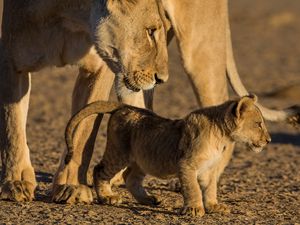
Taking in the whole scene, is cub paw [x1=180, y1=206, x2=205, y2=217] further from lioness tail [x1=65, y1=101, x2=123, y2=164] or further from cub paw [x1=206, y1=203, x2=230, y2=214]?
lioness tail [x1=65, y1=101, x2=123, y2=164]

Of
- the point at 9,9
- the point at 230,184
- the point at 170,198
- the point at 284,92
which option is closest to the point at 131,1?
the point at 9,9

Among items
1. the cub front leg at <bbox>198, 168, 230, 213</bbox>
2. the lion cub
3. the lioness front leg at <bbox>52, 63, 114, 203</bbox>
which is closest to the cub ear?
the lion cub

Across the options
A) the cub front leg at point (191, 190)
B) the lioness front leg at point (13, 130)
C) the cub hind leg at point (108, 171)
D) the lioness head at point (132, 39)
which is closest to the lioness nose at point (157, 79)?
the lioness head at point (132, 39)

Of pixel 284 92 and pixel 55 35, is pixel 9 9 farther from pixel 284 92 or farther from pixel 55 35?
pixel 284 92

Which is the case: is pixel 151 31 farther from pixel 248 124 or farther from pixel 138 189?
pixel 138 189

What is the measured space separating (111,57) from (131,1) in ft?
1.39

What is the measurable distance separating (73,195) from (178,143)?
86 cm

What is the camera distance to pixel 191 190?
7.03 metres

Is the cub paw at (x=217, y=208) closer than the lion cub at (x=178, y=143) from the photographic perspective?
No

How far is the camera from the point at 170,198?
808 cm

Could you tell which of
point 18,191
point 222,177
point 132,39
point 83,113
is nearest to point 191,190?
point 83,113

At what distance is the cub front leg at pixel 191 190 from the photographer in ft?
23.1

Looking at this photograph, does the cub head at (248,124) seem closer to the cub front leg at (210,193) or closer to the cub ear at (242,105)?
the cub ear at (242,105)

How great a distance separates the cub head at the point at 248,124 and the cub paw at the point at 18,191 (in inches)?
56.6
